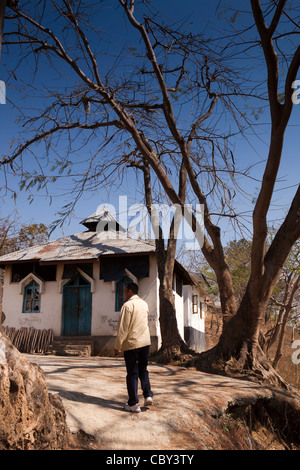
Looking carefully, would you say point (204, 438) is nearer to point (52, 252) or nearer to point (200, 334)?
point (52, 252)

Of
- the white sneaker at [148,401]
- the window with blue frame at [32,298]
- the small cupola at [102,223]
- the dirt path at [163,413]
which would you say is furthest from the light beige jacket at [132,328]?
the small cupola at [102,223]

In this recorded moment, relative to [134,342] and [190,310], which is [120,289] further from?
[134,342]

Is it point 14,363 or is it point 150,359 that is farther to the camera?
point 150,359

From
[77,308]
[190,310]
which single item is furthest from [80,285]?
[190,310]

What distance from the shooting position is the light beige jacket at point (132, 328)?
525 centimetres

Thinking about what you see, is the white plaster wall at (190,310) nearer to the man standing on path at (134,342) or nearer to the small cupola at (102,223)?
the small cupola at (102,223)

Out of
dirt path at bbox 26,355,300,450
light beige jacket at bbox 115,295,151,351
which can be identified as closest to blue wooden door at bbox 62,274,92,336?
dirt path at bbox 26,355,300,450

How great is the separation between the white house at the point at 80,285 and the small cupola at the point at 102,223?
1073mm

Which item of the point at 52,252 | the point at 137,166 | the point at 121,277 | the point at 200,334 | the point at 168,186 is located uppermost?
the point at 137,166

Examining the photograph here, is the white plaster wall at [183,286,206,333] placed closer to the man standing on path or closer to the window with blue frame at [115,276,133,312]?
Answer: the window with blue frame at [115,276,133,312]

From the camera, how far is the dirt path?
419 centimetres
